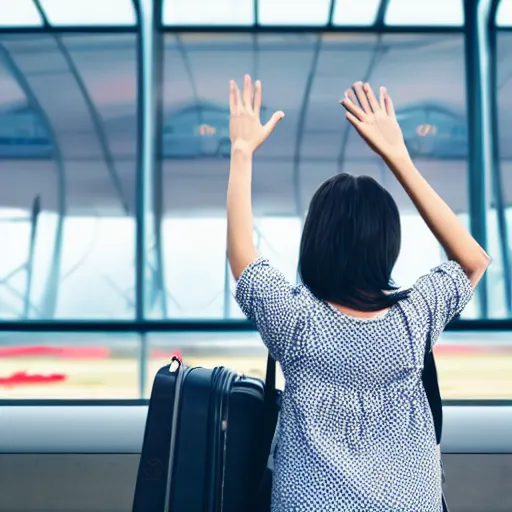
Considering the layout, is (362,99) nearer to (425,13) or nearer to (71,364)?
(71,364)

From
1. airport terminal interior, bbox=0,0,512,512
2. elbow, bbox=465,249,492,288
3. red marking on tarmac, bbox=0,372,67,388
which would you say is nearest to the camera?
elbow, bbox=465,249,492,288

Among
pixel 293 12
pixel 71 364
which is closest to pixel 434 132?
pixel 293 12

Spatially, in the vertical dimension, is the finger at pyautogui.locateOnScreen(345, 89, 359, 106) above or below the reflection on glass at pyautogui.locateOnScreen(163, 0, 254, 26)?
below

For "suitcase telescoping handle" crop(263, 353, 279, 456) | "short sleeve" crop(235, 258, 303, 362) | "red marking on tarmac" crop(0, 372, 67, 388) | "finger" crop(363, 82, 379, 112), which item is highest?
"finger" crop(363, 82, 379, 112)

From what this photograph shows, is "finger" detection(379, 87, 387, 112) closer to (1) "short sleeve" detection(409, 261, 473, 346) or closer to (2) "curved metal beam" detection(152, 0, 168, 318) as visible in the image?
(1) "short sleeve" detection(409, 261, 473, 346)

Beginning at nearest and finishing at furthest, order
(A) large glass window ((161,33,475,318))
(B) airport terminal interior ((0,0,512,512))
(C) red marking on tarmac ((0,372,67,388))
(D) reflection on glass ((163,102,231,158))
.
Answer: (C) red marking on tarmac ((0,372,67,388))
(B) airport terminal interior ((0,0,512,512))
(A) large glass window ((161,33,475,318))
(D) reflection on glass ((163,102,231,158))

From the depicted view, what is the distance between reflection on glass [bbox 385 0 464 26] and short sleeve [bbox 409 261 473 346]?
3228 mm

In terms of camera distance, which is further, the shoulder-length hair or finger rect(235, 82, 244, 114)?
finger rect(235, 82, 244, 114)

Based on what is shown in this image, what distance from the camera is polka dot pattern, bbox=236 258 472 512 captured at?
931 mm

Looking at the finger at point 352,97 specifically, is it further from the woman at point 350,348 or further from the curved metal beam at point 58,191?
the curved metal beam at point 58,191

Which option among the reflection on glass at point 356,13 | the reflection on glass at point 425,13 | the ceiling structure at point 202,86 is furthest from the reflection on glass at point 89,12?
the reflection on glass at point 425,13

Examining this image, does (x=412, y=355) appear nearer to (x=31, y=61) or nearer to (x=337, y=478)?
(x=337, y=478)

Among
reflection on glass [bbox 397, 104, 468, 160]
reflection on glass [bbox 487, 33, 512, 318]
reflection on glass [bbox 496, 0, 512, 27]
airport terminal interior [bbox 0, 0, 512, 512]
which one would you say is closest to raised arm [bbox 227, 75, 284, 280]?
airport terminal interior [bbox 0, 0, 512, 512]

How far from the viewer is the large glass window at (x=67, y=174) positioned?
3783 mm
